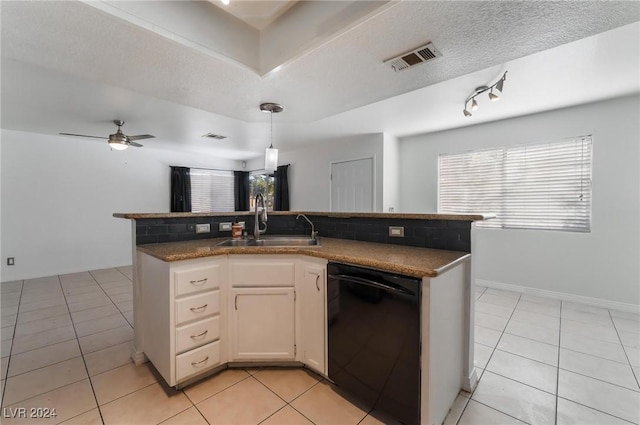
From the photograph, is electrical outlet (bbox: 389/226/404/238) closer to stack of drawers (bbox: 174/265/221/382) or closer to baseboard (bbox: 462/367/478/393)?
baseboard (bbox: 462/367/478/393)

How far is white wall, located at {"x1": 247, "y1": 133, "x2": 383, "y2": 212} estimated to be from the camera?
4.54 meters

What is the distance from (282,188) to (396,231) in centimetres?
434

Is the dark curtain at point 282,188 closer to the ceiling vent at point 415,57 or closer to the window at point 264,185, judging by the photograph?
the window at point 264,185

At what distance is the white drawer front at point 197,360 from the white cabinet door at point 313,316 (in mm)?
614

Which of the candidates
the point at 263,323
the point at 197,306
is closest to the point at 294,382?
the point at 263,323

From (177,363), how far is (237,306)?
1.56ft

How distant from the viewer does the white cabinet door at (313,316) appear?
176 cm

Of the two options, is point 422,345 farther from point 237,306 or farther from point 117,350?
point 117,350

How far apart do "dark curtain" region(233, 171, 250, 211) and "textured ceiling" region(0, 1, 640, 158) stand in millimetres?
4077

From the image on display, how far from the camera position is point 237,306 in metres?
1.91

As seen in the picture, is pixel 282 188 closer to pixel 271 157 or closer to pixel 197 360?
pixel 271 157

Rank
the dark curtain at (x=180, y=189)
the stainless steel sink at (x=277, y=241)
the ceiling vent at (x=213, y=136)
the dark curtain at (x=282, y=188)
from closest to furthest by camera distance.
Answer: the stainless steel sink at (x=277, y=241)
the ceiling vent at (x=213, y=136)
the dark curtain at (x=180, y=189)
the dark curtain at (x=282, y=188)

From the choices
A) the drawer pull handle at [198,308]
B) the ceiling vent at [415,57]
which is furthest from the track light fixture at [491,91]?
the drawer pull handle at [198,308]

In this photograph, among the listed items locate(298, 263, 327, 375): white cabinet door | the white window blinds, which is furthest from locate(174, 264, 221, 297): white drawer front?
the white window blinds
